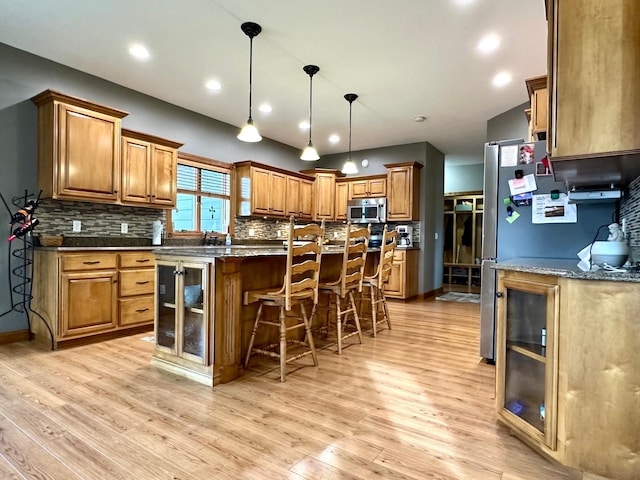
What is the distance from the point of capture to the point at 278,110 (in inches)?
195

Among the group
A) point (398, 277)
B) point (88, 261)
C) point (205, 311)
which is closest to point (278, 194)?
point (398, 277)

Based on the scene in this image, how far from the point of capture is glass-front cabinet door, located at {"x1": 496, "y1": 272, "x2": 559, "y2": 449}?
155 cm

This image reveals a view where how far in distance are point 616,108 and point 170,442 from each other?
8.05ft

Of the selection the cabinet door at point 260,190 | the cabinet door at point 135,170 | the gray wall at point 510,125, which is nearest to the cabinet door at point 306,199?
the cabinet door at point 260,190

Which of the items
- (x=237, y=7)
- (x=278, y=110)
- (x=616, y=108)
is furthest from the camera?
(x=278, y=110)

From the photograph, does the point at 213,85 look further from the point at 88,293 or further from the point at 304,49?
the point at 88,293

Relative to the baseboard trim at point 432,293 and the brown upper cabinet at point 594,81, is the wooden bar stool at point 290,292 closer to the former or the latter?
the brown upper cabinet at point 594,81

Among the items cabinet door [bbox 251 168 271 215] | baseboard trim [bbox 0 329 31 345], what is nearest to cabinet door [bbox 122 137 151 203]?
baseboard trim [bbox 0 329 31 345]

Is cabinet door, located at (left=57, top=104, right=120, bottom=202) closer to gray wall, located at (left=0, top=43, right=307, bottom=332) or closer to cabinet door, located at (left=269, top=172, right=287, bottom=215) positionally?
gray wall, located at (left=0, top=43, right=307, bottom=332)

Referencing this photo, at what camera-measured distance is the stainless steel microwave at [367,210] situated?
6.31m

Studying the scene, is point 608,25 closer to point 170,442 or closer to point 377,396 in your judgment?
point 377,396

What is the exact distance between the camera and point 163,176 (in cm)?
432

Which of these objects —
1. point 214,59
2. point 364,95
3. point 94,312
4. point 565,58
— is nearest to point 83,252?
point 94,312

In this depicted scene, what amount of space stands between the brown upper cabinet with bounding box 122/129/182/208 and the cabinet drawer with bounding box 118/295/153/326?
1107mm
